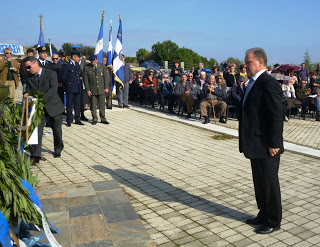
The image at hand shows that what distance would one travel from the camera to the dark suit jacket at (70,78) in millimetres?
10234

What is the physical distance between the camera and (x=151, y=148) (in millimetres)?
8211

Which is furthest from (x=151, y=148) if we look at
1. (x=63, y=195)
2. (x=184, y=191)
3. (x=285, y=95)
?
(x=285, y=95)

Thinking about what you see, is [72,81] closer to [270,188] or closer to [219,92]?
[219,92]

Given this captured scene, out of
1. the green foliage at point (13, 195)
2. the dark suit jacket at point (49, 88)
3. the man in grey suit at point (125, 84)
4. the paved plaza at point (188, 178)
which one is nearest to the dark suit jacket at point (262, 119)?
the paved plaza at point (188, 178)

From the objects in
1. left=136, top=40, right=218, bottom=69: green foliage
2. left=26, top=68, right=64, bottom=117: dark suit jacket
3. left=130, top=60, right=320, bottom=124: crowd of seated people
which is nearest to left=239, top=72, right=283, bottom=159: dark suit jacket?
left=26, top=68, right=64, bottom=117: dark suit jacket

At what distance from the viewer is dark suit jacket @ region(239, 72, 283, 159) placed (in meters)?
3.75

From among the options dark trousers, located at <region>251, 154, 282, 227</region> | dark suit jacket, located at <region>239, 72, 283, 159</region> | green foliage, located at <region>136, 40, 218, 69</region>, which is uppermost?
green foliage, located at <region>136, 40, 218, 69</region>

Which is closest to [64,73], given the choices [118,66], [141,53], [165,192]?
[118,66]

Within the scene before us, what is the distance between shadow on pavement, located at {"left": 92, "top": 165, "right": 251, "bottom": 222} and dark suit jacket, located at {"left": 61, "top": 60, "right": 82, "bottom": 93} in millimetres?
4292

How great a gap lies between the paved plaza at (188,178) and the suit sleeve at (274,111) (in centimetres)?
109

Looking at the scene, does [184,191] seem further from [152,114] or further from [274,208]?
[152,114]

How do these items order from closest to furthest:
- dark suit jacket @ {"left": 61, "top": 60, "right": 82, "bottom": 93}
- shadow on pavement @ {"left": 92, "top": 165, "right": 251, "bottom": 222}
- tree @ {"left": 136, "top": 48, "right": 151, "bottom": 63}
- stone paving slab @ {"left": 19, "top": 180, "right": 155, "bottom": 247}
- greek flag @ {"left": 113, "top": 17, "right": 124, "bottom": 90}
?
1. stone paving slab @ {"left": 19, "top": 180, "right": 155, "bottom": 247}
2. shadow on pavement @ {"left": 92, "top": 165, "right": 251, "bottom": 222}
3. dark suit jacket @ {"left": 61, "top": 60, "right": 82, "bottom": 93}
4. greek flag @ {"left": 113, "top": 17, "right": 124, "bottom": 90}
5. tree @ {"left": 136, "top": 48, "right": 151, "bottom": 63}

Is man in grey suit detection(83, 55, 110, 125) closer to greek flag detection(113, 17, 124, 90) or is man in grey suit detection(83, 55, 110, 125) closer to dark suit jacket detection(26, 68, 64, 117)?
A: greek flag detection(113, 17, 124, 90)

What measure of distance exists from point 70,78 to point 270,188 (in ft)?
25.2
